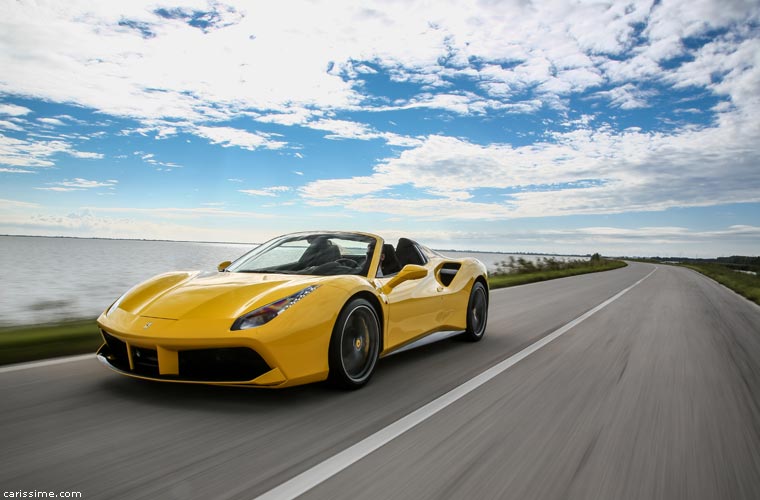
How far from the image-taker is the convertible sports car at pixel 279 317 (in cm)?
343

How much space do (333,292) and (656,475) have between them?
2237 mm

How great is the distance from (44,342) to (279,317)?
3.46 meters

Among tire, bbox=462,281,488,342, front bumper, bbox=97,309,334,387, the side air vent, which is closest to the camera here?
front bumper, bbox=97,309,334,387

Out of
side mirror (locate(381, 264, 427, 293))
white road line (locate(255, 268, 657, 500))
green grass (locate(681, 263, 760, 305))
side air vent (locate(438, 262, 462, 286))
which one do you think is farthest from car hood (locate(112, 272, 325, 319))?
green grass (locate(681, 263, 760, 305))

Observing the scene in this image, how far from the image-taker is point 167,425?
314 centimetres

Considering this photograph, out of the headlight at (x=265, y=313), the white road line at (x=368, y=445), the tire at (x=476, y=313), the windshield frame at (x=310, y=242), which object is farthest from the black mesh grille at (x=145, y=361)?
the tire at (x=476, y=313)

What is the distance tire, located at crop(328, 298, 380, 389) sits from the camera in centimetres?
388

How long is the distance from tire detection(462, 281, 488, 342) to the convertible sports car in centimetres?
110

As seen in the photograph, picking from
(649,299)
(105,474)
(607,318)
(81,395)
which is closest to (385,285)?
(81,395)

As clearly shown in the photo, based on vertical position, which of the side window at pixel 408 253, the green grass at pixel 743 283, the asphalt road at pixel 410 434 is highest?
the side window at pixel 408 253

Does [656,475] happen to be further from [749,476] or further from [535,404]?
[535,404]

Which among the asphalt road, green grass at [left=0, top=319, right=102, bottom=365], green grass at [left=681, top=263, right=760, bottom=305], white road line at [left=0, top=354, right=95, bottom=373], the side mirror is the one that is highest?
the side mirror

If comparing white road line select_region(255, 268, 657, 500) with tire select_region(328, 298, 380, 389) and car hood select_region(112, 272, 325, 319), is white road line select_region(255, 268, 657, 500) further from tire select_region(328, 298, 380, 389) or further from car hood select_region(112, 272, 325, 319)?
car hood select_region(112, 272, 325, 319)

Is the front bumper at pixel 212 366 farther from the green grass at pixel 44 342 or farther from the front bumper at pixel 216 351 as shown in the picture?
the green grass at pixel 44 342
